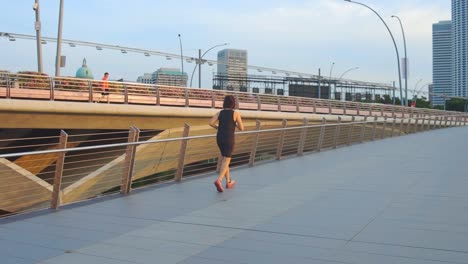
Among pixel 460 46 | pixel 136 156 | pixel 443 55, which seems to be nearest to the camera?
pixel 136 156

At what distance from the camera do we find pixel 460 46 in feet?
401

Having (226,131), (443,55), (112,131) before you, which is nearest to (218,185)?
(226,131)

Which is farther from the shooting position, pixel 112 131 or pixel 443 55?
pixel 443 55

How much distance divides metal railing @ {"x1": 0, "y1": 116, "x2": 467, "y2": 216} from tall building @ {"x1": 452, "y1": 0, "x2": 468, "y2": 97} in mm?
90602

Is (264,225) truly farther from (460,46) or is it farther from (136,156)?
(460,46)

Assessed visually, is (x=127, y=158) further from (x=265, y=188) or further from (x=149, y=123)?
(x=149, y=123)

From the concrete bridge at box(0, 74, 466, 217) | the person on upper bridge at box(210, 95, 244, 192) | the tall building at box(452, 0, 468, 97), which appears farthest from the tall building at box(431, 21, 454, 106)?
the person on upper bridge at box(210, 95, 244, 192)

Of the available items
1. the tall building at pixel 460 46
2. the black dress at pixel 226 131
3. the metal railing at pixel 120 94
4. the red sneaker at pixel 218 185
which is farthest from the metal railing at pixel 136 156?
the tall building at pixel 460 46

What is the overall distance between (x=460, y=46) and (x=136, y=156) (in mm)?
121062

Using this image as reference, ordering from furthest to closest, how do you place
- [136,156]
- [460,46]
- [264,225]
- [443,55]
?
[443,55]
[460,46]
[136,156]
[264,225]

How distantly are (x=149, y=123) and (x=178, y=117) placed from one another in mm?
1747

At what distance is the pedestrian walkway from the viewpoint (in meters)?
5.02

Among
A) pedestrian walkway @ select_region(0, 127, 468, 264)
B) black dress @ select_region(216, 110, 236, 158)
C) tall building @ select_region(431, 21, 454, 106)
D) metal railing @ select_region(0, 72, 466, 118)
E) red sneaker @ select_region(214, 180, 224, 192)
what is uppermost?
tall building @ select_region(431, 21, 454, 106)

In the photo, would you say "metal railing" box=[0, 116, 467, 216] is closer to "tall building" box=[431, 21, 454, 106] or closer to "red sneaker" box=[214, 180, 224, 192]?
"red sneaker" box=[214, 180, 224, 192]
